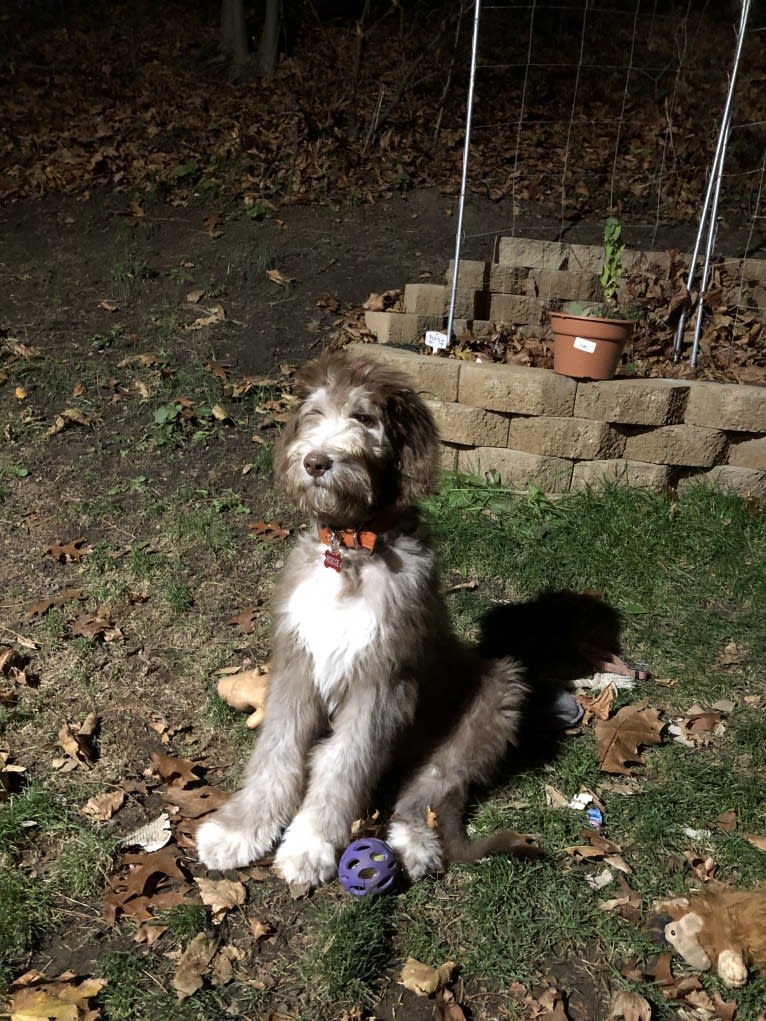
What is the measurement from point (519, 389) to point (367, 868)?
11.3 feet

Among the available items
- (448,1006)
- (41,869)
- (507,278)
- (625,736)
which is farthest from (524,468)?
(41,869)

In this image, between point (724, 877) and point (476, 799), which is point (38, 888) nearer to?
point (476, 799)

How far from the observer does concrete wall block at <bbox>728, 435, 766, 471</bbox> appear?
18.2 ft

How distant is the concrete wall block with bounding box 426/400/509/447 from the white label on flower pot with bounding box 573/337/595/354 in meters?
0.66

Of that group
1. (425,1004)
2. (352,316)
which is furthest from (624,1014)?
(352,316)

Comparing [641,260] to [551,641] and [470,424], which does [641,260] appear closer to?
[470,424]

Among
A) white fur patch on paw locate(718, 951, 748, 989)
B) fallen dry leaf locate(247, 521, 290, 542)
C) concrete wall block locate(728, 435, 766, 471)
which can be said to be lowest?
white fur patch on paw locate(718, 951, 748, 989)

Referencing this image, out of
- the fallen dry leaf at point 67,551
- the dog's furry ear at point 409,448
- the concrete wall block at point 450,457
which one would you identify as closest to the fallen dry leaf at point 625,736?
the dog's furry ear at point 409,448

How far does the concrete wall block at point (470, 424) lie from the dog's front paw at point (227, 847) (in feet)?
10.5

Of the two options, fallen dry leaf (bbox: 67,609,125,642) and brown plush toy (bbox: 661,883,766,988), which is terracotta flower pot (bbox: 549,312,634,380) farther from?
brown plush toy (bbox: 661,883,766,988)

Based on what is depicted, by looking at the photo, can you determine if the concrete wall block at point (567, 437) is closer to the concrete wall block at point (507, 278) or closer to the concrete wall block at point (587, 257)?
the concrete wall block at point (507, 278)

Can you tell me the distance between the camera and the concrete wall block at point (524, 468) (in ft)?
18.4

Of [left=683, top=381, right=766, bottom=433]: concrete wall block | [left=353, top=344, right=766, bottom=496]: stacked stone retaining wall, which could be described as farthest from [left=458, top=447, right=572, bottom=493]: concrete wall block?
[left=683, top=381, right=766, bottom=433]: concrete wall block

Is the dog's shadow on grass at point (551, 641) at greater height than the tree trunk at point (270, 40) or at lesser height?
lesser
